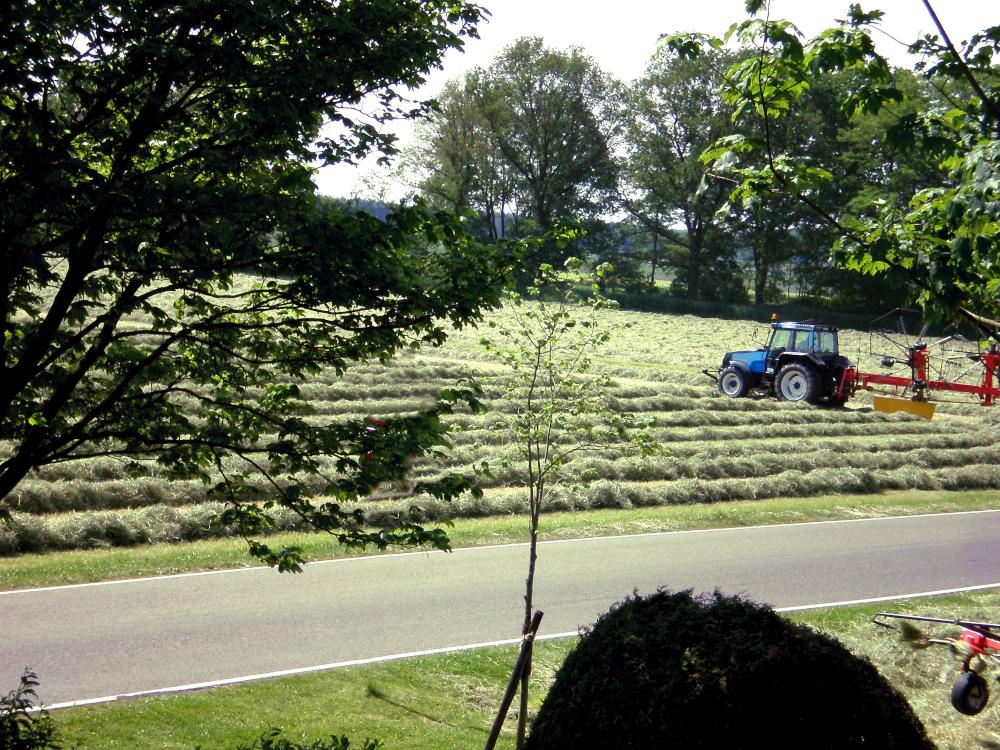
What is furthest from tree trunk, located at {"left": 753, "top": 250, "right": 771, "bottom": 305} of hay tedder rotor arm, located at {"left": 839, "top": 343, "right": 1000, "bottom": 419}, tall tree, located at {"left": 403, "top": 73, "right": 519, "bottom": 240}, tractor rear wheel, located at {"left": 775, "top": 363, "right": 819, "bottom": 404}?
tractor rear wheel, located at {"left": 775, "top": 363, "right": 819, "bottom": 404}

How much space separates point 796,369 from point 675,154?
37.4m

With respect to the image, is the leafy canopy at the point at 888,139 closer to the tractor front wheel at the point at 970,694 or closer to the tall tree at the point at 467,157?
the tractor front wheel at the point at 970,694

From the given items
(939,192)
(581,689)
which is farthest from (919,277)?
(581,689)

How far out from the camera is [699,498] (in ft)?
65.1

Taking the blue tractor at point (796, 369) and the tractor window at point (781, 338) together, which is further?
the tractor window at point (781, 338)

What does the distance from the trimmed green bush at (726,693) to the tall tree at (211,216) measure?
181 centimetres

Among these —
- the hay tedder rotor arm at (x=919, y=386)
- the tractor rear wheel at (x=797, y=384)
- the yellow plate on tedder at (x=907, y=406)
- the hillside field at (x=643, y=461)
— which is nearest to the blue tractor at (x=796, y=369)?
the tractor rear wheel at (x=797, y=384)

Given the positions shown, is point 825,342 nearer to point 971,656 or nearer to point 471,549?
point 471,549

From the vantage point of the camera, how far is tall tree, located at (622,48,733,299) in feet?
197

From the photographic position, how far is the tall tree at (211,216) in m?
5.25

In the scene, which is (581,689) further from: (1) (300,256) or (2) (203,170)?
(2) (203,170)

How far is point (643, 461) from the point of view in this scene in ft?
62.4

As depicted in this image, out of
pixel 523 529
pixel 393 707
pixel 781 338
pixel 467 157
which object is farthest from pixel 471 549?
pixel 467 157

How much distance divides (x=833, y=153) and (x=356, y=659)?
53589mm
